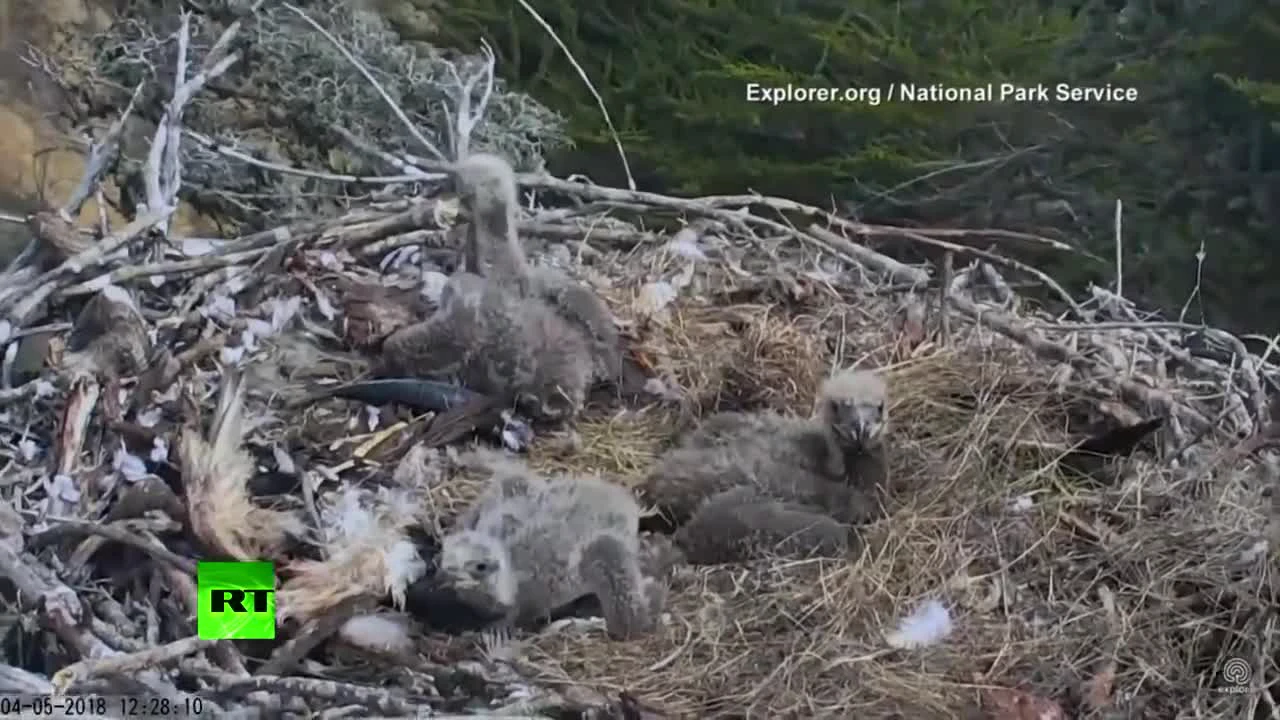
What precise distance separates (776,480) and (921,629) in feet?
1.07

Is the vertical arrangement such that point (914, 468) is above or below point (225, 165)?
below

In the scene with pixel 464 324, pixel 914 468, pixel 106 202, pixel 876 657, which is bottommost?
pixel 876 657

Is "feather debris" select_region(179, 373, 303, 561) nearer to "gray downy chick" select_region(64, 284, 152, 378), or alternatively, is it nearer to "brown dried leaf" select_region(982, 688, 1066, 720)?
"gray downy chick" select_region(64, 284, 152, 378)

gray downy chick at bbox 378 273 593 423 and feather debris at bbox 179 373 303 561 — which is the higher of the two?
gray downy chick at bbox 378 273 593 423

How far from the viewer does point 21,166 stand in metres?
2.44

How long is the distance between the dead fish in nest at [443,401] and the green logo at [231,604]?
0.30 m

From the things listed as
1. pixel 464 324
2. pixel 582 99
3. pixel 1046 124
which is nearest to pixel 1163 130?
pixel 1046 124

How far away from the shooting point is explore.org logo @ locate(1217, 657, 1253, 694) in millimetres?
2381

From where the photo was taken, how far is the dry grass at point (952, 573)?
236 centimetres

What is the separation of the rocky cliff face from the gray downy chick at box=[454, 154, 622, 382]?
46 centimetres

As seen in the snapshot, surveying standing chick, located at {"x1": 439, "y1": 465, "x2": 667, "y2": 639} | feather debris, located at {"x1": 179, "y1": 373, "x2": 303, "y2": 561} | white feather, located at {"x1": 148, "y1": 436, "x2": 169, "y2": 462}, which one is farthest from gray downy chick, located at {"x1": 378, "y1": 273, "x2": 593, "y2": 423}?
white feather, located at {"x1": 148, "y1": 436, "x2": 169, "y2": 462}

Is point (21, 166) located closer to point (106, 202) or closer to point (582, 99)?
point (106, 202)

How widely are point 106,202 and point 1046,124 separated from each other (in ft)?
4.96

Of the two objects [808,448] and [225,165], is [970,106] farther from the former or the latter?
[225,165]
